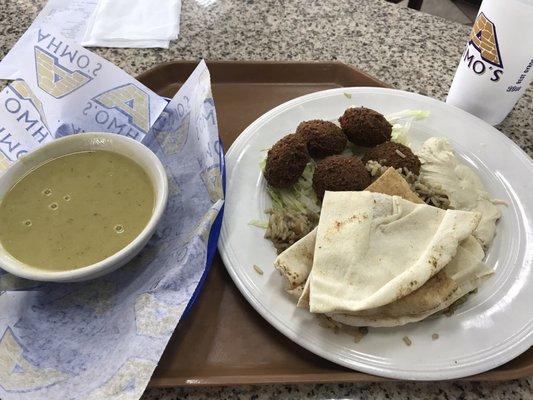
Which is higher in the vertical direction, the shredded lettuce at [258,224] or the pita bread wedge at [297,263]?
the pita bread wedge at [297,263]

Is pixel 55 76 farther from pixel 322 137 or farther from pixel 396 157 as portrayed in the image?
pixel 396 157

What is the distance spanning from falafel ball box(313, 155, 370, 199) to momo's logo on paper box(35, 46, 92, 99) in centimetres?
70

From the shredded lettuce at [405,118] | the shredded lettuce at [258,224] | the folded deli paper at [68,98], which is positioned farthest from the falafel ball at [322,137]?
the folded deli paper at [68,98]

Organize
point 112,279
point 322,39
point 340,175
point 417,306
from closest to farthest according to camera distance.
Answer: point 417,306 < point 112,279 < point 340,175 < point 322,39

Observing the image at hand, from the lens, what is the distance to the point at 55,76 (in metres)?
1.26

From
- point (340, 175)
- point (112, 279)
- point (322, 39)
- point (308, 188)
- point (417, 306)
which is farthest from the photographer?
point (322, 39)

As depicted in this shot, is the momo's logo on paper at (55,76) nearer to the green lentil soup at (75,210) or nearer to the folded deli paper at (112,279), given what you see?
the folded deli paper at (112,279)

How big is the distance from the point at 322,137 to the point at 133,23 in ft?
3.61

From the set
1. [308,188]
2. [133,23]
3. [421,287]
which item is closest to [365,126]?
[308,188]

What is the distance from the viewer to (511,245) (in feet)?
3.70

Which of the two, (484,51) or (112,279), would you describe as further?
(484,51)

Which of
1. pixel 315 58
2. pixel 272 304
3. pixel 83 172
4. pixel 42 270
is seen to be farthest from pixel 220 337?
pixel 315 58

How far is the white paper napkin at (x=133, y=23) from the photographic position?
5.98 feet

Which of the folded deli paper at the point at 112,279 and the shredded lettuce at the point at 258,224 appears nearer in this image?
the folded deli paper at the point at 112,279
